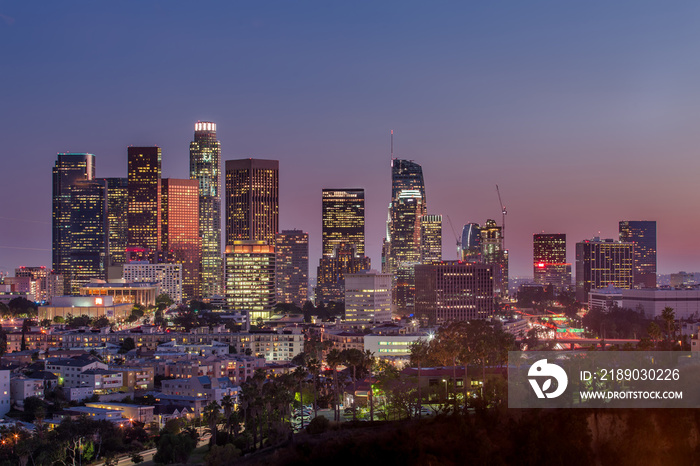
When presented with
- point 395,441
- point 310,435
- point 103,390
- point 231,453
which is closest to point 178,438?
point 231,453

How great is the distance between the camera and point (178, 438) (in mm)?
79125

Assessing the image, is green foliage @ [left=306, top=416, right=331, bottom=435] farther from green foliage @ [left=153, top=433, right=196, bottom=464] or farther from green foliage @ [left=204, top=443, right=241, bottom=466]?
A: green foliage @ [left=153, top=433, right=196, bottom=464]

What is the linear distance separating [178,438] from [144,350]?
7061 cm

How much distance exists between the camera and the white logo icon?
62656mm

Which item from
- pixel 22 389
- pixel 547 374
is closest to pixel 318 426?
pixel 547 374

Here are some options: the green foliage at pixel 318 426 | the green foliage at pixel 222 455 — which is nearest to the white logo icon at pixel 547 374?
the green foliage at pixel 318 426

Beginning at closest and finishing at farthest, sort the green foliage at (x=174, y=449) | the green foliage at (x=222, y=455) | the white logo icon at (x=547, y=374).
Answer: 1. the white logo icon at (x=547, y=374)
2. the green foliage at (x=222, y=455)
3. the green foliage at (x=174, y=449)

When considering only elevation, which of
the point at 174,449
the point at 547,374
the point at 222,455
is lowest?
the point at 174,449

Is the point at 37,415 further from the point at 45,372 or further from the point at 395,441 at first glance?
the point at 395,441

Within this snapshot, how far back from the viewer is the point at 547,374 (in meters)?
64.4

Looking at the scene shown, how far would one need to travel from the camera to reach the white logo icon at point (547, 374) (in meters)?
62.7

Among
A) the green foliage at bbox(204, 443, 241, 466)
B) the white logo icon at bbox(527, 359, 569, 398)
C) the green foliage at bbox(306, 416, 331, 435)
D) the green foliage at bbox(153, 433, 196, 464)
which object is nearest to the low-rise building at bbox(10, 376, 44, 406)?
the green foliage at bbox(153, 433, 196, 464)

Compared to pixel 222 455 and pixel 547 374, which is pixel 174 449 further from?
pixel 547 374

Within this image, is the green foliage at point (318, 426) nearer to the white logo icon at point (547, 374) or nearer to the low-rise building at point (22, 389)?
the white logo icon at point (547, 374)
